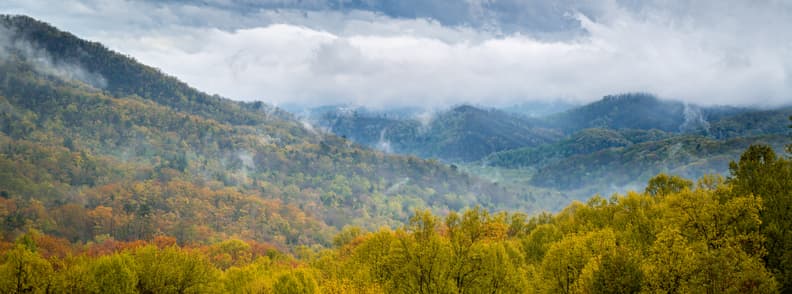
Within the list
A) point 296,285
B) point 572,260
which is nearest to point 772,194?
point 572,260

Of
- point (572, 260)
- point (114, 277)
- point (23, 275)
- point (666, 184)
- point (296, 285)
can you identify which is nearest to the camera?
point (572, 260)

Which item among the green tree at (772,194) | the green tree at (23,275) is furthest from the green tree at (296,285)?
the green tree at (772,194)

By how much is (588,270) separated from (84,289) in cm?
7102

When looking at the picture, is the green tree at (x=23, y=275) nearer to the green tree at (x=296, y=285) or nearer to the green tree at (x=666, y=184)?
the green tree at (x=296, y=285)

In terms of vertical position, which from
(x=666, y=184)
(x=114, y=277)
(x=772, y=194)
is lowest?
(x=114, y=277)

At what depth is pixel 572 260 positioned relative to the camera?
187ft

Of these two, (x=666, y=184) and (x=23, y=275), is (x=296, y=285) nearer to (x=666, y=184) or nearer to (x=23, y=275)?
(x=23, y=275)

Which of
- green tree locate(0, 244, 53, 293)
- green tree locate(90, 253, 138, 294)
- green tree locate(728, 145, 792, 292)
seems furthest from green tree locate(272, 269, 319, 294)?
green tree locate(728, 145, 792, 292)

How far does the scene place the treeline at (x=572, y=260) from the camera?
42938mm

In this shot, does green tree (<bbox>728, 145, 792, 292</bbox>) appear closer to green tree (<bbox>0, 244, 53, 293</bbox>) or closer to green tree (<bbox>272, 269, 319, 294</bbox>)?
green tree (<bbox>272, 269, 319, 294</bbox>)

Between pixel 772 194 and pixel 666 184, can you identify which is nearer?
pixel 772 194

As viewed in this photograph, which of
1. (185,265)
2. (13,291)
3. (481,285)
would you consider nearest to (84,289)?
(13,291)

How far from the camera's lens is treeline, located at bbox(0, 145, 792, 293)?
4294cm

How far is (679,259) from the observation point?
43.0 m
